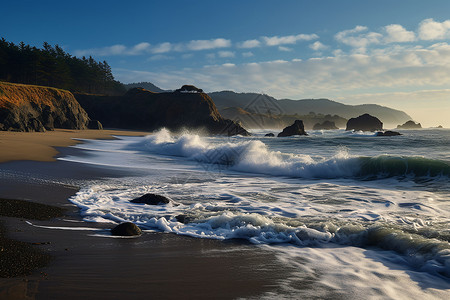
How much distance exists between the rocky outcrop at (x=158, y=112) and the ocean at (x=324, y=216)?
50601 millimetres

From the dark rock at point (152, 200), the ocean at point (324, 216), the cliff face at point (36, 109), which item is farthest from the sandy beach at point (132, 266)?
the cliff face at point (36, 109)

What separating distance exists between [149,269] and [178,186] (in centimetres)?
556

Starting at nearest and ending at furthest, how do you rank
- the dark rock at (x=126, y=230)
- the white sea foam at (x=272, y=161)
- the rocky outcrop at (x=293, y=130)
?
1. the dark rock at (x=126, y=230)
2. the white sea foam at (x=272, y=161)
3. the rocky outcrop at (x=293, y=130)

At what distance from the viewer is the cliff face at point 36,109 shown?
25.2 m

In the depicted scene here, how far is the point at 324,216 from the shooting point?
5988 mm

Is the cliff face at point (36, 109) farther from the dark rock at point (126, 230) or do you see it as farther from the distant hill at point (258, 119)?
the distant hill at point (258, 119)

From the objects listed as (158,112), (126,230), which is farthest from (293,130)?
(126,230)

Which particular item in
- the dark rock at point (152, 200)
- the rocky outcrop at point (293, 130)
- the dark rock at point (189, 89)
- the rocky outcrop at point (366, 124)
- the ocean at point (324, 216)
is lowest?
the ocean at point (324, 216)

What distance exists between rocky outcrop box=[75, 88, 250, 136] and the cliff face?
19485 mm

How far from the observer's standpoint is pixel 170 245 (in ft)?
14.1

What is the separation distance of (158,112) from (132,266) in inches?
2555

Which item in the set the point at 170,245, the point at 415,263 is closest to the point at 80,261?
the point at 170,245

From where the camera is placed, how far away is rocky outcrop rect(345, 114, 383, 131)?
6956 cm

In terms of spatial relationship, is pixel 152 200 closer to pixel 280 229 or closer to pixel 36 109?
pixel 280 229
